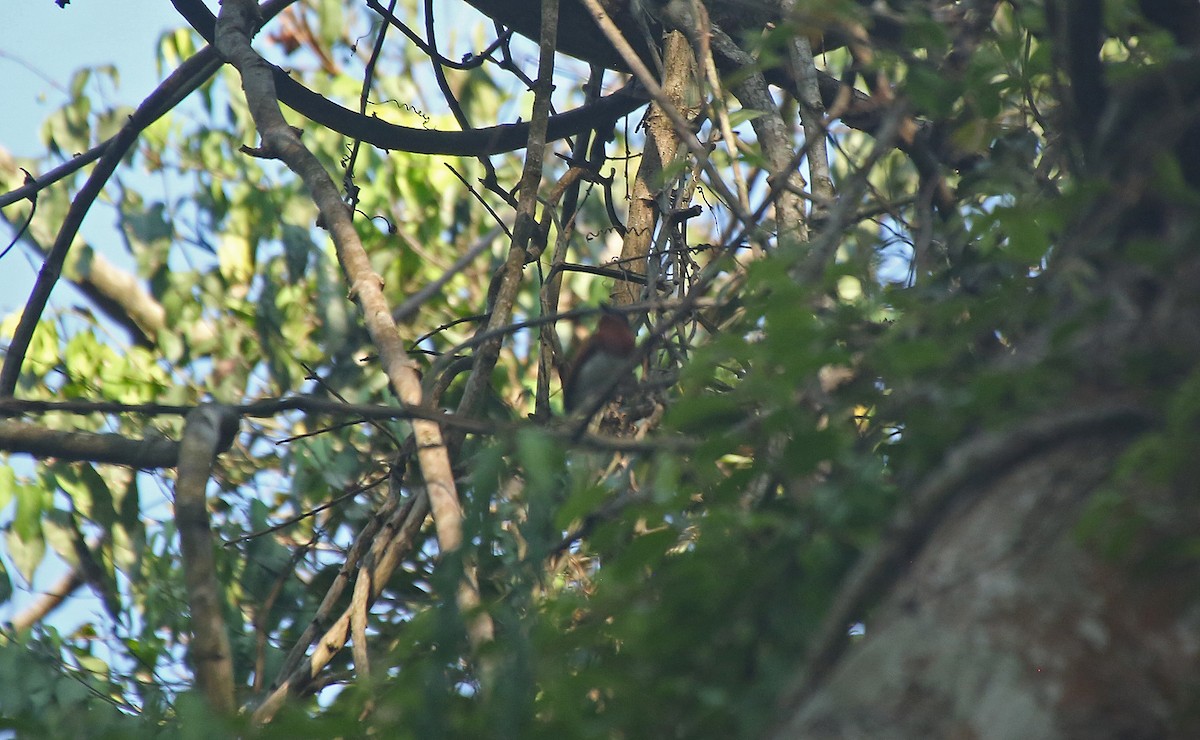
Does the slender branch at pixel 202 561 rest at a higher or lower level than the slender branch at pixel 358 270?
lower

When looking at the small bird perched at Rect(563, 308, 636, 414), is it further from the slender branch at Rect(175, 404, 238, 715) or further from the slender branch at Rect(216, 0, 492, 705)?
the slender branch at Rect(175, 404, 238, 715)

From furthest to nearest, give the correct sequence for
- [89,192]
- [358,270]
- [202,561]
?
[89,192] < [358,270] < [202,561]

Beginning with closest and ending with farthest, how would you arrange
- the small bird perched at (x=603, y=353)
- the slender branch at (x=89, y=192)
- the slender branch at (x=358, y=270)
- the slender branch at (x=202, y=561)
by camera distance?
1. the slender branch at (x=202, y=561)
2. the slender branch at (x=358, y=270)
3. the slender branch at (x=89, y=192)
4. the small bird perched at (x=603, y=353)

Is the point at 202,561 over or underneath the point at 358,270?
underneath

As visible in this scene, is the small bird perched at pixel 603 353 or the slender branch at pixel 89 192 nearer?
the slender branch at pixel 89 192

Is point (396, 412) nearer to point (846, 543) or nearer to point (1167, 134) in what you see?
point (846, 543)

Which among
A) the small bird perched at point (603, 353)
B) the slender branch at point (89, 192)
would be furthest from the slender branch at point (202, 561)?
the small bird perched at point (603, 353)

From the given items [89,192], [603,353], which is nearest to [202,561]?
[89,192]

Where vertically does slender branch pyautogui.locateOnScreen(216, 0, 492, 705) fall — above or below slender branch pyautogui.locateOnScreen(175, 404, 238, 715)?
above

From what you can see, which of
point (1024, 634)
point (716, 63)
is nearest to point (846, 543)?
point (1024, 634)

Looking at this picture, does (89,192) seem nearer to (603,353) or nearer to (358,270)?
(358,270)

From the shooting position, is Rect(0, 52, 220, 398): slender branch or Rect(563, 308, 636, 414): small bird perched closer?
Rect(0, 52, 220, 398): slender branch

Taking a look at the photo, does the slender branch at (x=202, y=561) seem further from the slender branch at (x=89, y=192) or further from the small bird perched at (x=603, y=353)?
the small bird perched at (x=603, y=353)

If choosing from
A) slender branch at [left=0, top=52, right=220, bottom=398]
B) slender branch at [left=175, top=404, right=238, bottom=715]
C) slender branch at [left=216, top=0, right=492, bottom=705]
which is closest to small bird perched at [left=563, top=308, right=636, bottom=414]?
slender branch at [left=0, top=52, right=220, bottom=398]
